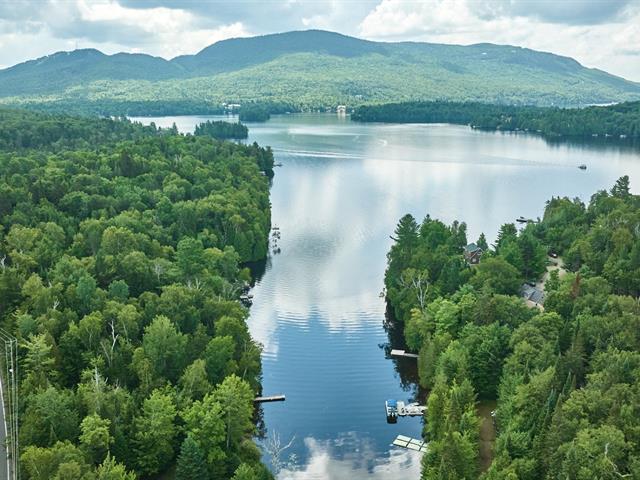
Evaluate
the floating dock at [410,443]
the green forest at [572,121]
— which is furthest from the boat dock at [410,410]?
the green forest at [572,121]

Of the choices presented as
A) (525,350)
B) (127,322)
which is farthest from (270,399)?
(525,350)

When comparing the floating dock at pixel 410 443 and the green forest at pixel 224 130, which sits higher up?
the green forest at pixel 224 130

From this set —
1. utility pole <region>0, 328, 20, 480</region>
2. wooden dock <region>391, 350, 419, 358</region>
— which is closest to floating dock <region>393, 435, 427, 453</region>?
wooden dock <region>391, 350, 419, 358</region>

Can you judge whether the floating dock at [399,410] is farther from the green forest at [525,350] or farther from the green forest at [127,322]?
the green forest at [127,322]

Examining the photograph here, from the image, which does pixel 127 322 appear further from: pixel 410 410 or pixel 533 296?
pixel 533 296

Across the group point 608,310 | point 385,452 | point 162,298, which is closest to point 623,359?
point 608,310

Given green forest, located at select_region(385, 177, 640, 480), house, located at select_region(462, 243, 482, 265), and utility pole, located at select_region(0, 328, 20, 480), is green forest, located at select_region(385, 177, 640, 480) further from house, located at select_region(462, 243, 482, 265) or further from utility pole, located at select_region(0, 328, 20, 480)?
utility pole, located at select_region(0, 328, 20, 480)
